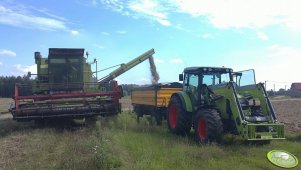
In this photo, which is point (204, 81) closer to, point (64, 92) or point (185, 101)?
point (185, 101)

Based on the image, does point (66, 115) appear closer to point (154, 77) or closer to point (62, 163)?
point (62, 163)

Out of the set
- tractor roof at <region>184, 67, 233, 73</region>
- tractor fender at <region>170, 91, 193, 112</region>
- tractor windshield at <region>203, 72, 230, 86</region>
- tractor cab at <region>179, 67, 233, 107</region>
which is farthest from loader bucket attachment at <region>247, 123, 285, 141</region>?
tractor roof at <region>184, 67, 233, 73</region>

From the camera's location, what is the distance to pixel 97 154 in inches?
289

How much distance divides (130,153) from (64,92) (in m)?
7.70

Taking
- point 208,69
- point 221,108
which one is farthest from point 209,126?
point 208,69

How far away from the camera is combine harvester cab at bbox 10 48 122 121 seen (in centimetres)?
1347

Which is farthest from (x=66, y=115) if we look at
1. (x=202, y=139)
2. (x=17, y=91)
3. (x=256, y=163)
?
(x=256, y=163)

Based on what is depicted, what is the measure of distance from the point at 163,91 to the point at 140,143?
5805 millimetres

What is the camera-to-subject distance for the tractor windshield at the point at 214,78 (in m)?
12.3

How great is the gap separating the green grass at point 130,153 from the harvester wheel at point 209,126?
297mm

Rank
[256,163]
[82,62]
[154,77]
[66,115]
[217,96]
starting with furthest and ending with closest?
[154,77] → [82,62] → [66,115] → [217,96] → [256,163]

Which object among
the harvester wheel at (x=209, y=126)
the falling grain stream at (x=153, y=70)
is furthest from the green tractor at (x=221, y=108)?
the falling grain stream at (x=153, y=70)

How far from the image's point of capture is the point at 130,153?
29.1ft

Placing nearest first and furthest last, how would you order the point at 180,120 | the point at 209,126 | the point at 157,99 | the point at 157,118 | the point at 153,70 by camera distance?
1. the point at 209,126
2. the point at 180,120
3. the point at 157,99
4. the point at 157,118
5. the point at 153,70
